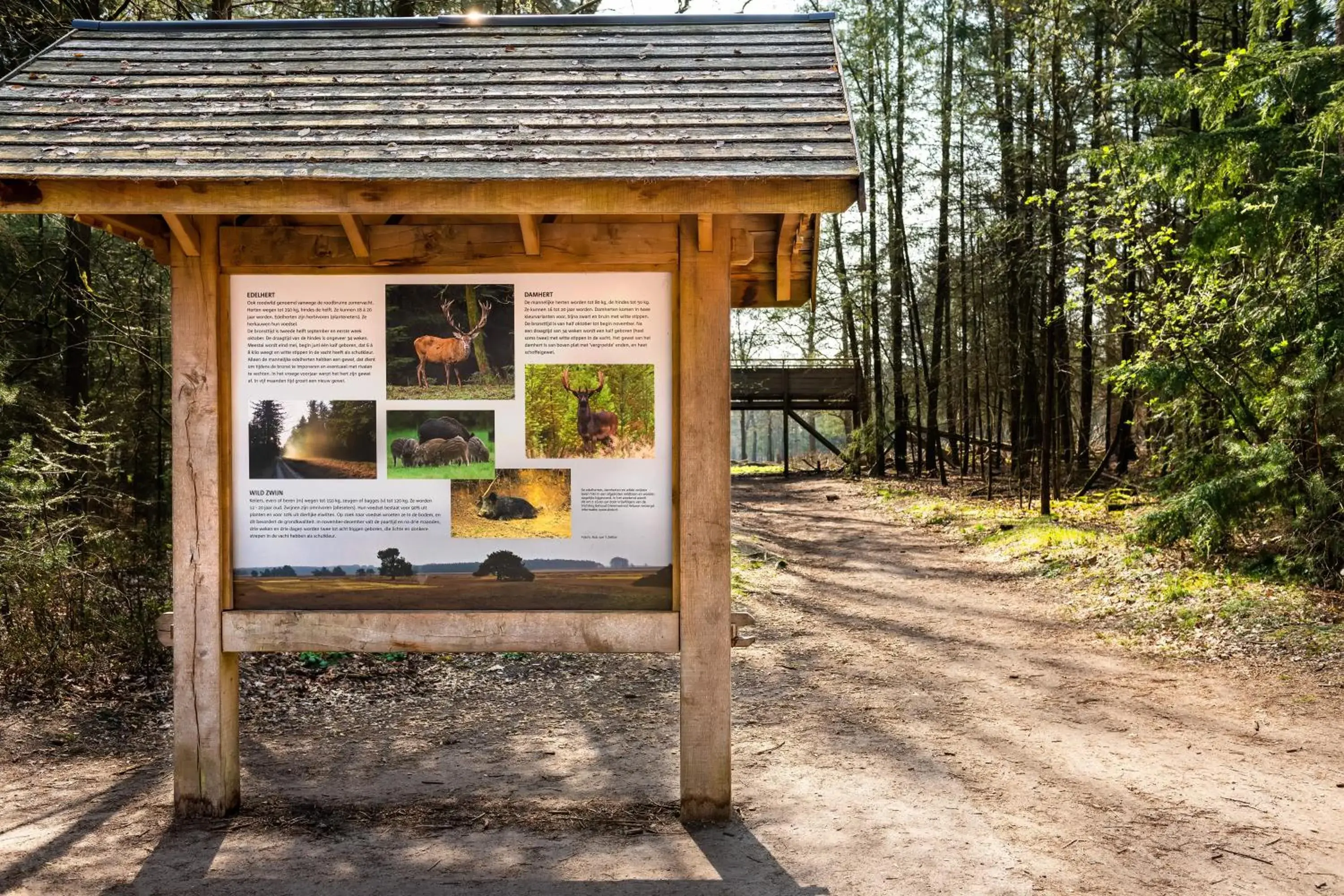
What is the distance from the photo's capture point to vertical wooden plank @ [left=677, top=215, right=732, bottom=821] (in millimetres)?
4703

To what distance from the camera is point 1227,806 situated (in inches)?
195

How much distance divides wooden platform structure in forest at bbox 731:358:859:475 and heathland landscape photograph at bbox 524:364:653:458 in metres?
24.2

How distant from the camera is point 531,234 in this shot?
4582 mm

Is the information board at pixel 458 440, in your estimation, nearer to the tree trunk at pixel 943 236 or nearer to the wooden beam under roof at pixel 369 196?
the wooden beam under roof at pixel 369 196

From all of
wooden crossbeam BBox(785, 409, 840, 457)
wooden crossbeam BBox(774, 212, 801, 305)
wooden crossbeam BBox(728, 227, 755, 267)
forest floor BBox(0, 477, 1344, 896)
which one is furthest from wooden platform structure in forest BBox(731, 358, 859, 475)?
wooden crossbeam BBox(728, 227, 755, 267)

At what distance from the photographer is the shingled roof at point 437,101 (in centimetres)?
428

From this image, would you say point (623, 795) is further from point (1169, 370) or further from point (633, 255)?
point (1169, 370)

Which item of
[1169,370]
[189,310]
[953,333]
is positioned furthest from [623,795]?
[953,333]

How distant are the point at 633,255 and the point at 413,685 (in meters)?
4.39

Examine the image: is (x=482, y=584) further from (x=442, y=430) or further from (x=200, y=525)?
(x=200, y=525)

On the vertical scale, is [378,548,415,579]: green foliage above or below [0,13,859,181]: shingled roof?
below

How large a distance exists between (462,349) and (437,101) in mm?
1289

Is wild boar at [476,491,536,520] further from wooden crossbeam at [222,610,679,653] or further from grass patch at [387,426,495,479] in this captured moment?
wooden crossbeam at [222,610,679,653]

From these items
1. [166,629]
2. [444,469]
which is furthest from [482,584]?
[166,629]
